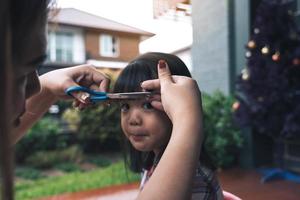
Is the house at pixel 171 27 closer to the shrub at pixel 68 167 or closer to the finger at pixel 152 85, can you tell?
Result: the finger at pixel 152 85

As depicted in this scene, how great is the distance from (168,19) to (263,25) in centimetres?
188

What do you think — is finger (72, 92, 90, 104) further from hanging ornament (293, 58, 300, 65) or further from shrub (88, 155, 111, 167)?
shrub (88, 155, 111, 167)

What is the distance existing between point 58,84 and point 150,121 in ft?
0.68

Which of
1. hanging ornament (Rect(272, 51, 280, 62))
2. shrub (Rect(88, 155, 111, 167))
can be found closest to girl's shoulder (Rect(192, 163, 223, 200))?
hanging ornament (Rect(272, 51, 280, 62))

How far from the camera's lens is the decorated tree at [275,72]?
2.09m

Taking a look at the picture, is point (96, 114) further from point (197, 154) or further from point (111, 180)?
point (197, 154)

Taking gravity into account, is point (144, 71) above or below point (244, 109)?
above

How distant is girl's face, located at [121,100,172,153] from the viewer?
660 mm

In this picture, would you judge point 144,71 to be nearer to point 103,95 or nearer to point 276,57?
point 103,95

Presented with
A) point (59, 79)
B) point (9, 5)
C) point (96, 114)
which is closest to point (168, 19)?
point (59, 79)

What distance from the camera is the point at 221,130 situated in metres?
2.63

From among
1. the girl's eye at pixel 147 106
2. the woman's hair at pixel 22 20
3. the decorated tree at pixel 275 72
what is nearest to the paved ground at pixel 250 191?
the decorated tree at pixel 275 72

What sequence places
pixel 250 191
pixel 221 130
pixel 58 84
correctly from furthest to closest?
1. pixel 221 130
2. pixel 250 191
3. pixel 58 84

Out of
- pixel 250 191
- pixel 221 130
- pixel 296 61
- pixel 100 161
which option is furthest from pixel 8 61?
pixel 100 161
